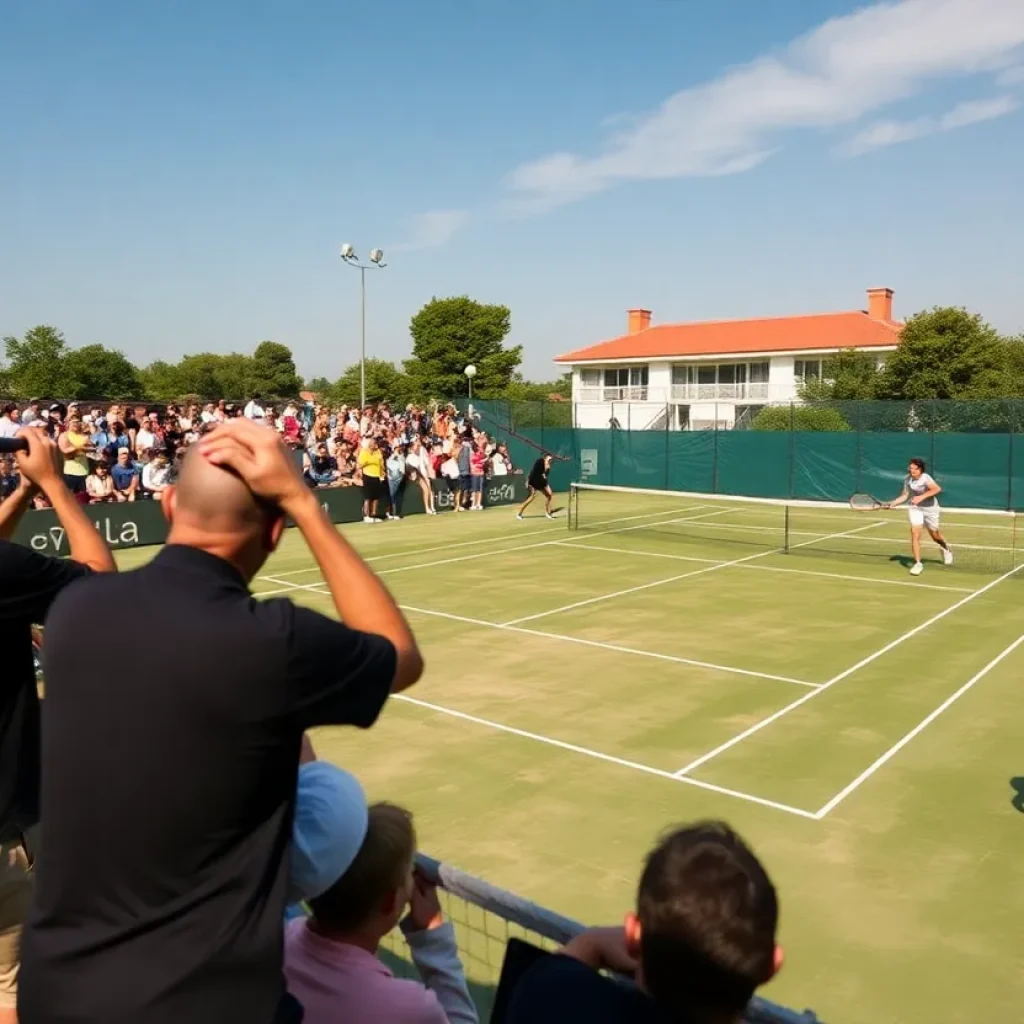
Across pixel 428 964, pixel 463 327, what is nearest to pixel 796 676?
pixel 428 964

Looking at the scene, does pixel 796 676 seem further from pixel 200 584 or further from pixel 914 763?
pixel 200 584

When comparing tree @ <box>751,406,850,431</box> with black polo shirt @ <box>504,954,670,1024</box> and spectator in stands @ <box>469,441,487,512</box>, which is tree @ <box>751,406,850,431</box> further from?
black polo shirt @ <box>504,954,670,1024</box>

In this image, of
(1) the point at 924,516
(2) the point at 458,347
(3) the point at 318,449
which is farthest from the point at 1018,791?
(2) the point at 458,347

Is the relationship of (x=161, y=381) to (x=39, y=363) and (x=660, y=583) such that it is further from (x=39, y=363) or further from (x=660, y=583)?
(x=660, y=583)

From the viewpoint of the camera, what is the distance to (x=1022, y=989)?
5145 millimetres

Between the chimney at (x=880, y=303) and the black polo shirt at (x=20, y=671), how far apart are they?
64470 millimetres

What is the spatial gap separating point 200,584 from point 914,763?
7.64 metres

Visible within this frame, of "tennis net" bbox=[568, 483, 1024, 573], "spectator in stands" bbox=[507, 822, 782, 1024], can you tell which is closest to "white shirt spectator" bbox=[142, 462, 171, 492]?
"tennis net" bbox=[568, 483, 1024, 573]

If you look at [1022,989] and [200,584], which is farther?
[1022,989]

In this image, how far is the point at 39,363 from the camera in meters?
110

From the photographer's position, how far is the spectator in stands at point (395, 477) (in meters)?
24.8

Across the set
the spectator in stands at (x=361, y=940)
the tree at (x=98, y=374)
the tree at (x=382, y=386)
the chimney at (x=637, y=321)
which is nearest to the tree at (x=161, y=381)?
the tree at (x=98, y=374)

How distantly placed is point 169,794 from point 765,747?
743cm

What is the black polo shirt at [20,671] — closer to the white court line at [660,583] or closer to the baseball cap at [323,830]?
the baseball cap at [323,830]
